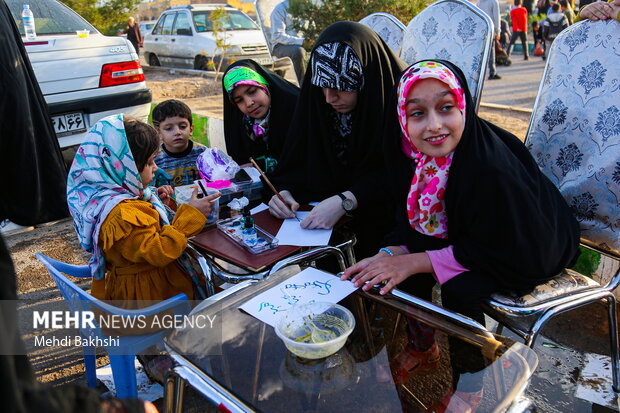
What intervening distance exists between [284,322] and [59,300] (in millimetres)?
2189

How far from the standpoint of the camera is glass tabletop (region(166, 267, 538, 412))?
1202 mm

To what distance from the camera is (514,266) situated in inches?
64.7

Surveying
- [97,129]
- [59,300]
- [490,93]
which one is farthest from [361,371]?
[490,93]

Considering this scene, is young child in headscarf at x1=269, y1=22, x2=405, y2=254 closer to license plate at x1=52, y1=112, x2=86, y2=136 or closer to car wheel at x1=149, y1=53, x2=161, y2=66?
license plate at x1=52, y1=112, x2=86, y2=136

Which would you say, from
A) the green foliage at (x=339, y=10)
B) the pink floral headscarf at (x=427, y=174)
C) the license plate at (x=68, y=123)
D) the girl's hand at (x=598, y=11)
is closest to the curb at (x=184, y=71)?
the green foliage at (x=339, y=10)

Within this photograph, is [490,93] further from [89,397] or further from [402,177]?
[89,397]

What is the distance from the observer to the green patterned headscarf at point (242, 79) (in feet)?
8.78

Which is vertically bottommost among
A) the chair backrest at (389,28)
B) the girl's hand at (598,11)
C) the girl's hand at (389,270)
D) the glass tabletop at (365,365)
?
the glass tabletop at (365,365)

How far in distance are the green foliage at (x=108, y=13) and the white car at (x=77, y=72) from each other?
293 inches

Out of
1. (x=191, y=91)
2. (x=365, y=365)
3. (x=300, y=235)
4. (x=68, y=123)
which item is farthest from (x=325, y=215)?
(x=191, y=91)

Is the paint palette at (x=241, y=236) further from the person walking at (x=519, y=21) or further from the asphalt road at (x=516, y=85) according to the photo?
the person walking at (x=519, y=21)

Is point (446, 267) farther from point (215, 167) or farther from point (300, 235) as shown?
point (215, 167)

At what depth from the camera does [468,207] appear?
1683 mm

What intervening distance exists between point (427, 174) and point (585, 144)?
0.76 m
